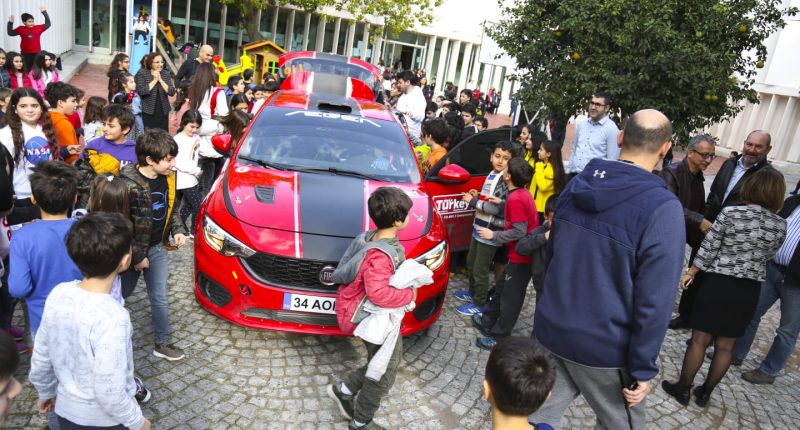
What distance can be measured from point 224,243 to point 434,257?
1.47 metres

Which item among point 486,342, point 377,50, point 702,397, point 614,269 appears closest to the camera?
point 614,269

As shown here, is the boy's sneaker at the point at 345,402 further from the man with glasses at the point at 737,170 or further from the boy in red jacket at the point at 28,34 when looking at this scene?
the boy in red jacket at the point at 28,34

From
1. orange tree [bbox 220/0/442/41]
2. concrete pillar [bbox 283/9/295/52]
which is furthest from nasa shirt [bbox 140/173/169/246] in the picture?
concrete pillar [bbox 283/9/295/52]

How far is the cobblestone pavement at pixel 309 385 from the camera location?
330 cm

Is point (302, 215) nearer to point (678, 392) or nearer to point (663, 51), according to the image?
point (678, 392)

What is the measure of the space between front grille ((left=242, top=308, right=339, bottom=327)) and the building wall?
39.1ft

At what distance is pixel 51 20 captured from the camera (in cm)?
1673

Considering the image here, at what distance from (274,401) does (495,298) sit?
203 centimetres

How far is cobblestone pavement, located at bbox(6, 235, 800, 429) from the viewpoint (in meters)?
3.30

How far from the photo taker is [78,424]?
215 cm

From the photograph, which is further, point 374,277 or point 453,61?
point 453,61

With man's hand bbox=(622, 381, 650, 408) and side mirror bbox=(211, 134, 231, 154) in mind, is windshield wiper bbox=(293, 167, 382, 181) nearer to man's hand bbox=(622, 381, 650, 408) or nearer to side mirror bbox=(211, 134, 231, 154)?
side mirror bbox=(211, 134, 231, 154)

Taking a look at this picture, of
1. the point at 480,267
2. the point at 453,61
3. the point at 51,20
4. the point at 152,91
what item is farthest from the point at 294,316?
the point at 453,61

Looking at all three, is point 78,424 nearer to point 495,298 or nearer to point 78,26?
point 495,298
